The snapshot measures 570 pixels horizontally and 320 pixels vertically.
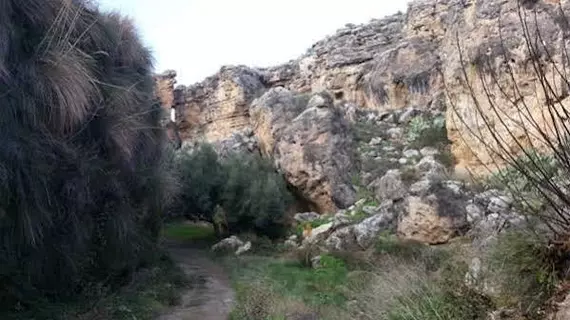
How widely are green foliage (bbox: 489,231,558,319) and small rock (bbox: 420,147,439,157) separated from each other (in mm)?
17770

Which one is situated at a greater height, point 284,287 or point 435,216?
point 435,216

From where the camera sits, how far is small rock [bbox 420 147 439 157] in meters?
21.4

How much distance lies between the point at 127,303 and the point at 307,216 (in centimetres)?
1320

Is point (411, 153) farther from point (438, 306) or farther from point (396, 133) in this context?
point (438, 306)

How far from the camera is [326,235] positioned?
1780 centimetres

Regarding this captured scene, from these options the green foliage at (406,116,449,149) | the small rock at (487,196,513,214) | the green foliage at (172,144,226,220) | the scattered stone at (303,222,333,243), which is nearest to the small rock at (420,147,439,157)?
the green foliage at (406,116,449,149)

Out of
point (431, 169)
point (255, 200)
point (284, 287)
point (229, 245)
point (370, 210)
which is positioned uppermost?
point (431, 169)

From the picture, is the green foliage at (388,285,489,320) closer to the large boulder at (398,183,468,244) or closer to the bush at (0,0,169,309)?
the bush at (0,0,169,309)

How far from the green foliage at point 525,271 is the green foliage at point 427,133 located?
18993mm

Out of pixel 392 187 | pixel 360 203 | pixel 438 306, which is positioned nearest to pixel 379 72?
pixel 360 203

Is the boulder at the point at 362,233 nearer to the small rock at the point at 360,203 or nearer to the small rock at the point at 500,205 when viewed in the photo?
the small rock at the point at 360,203

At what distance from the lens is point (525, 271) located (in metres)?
3.65

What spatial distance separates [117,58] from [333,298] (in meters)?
5.75

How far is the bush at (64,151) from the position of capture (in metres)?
6.22
